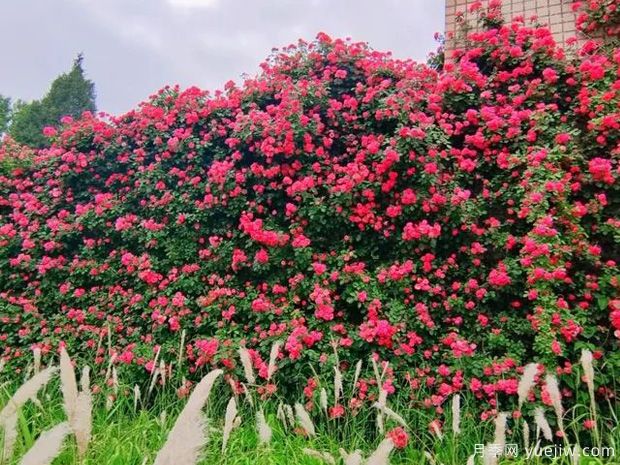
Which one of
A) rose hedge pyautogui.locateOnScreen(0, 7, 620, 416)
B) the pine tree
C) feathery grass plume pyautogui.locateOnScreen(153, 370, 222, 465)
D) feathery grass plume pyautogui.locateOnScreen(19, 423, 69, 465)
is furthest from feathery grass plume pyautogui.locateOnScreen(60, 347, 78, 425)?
the pine tree

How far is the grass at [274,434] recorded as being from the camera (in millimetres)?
2221

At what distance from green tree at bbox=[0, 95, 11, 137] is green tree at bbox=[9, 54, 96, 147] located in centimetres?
76

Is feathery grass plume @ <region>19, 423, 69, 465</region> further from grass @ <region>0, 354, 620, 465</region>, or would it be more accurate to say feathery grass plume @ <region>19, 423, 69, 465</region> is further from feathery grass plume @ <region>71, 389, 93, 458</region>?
grass @ <region>0, 354, 620, 465</region>

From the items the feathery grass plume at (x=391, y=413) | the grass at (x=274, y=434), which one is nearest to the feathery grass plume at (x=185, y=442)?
the feathery grass plume at (x=391, y=413)

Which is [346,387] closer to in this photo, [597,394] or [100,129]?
[597,394]

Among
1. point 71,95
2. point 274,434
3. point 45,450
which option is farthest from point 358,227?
point 71,95

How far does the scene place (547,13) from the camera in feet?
14.9

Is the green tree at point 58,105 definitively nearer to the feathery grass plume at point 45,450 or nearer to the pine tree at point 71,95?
the pine tree at point 71,95

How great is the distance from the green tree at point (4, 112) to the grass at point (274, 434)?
28947 mm

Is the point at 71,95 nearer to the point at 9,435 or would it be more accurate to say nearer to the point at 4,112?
the point at 4,112

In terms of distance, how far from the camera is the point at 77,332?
403cm

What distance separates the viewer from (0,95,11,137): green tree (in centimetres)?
2645

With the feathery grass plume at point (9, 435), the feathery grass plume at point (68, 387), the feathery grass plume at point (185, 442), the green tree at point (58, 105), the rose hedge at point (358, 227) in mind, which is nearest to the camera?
the feathery grass plume at point (185, 442)

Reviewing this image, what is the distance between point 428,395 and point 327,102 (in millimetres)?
2656
